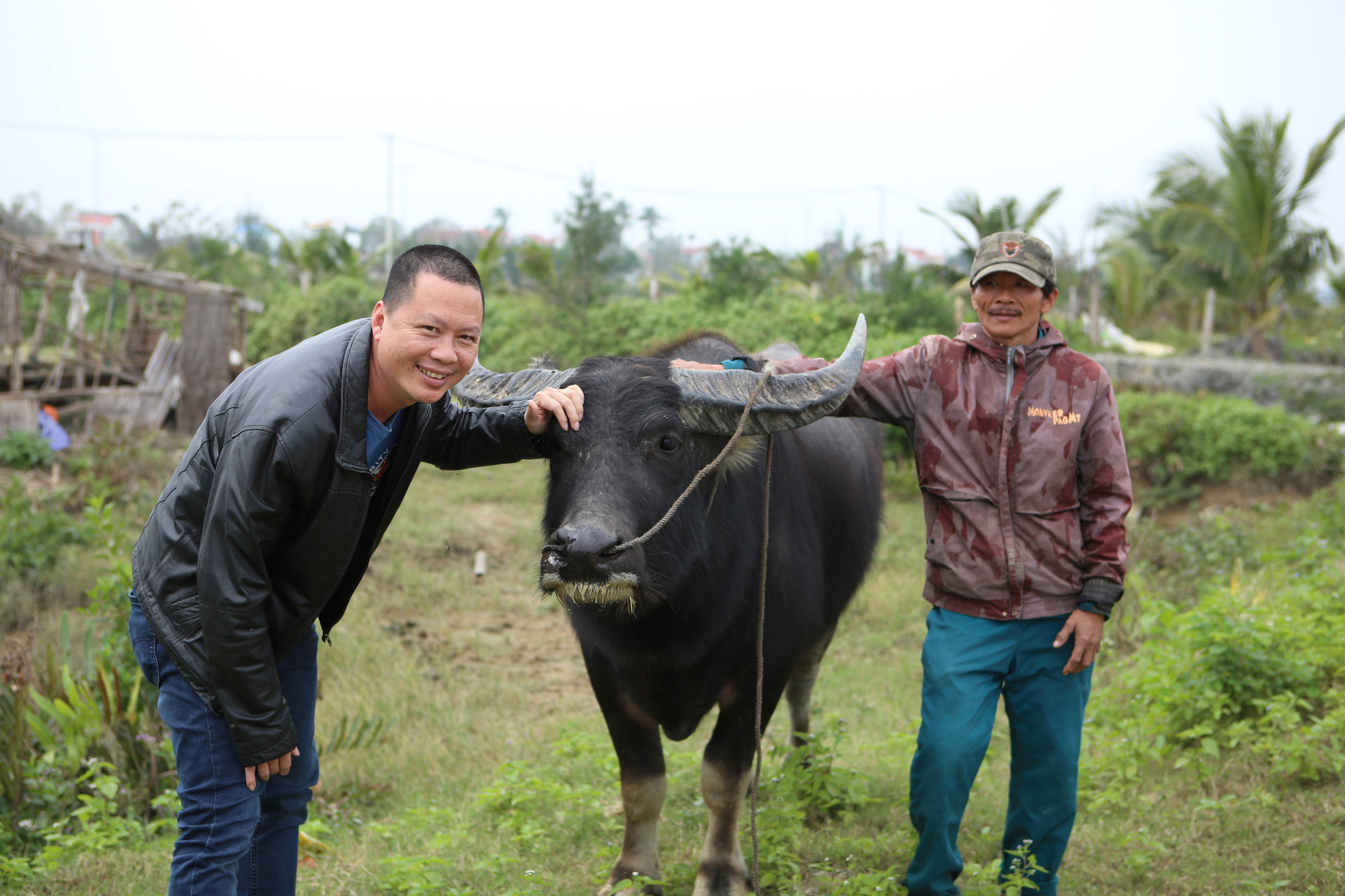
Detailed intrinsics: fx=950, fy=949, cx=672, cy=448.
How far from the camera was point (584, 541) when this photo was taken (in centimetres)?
238

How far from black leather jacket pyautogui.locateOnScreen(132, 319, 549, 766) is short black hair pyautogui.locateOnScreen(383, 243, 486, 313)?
137mm

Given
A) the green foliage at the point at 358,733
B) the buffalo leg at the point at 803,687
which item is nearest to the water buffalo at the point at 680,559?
the buffalo leg at the point at 803,687

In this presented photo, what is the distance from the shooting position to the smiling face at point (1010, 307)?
2.91 metres

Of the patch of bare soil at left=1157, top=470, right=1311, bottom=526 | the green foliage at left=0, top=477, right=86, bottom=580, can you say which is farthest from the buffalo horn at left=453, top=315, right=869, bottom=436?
the patch of bare soil at left=1157, top=470, right=1311, bottom=526

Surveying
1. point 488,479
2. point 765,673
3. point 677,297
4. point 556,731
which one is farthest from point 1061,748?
point 677,297

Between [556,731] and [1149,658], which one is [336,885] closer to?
[556,731]

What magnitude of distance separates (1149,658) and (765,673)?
2471mm

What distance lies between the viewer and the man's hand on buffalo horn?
8.84 ft

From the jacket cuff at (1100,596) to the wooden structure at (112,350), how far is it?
10.0 metres

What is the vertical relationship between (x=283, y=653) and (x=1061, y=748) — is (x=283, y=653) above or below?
above

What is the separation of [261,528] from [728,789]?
185cm

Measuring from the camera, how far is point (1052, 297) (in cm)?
297

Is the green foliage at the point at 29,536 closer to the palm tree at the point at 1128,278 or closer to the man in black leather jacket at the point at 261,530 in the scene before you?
the man in black leather jacket at the point at 261,530

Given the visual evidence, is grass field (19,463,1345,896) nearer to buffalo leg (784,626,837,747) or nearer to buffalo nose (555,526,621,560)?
buffalo leg (784,626,837,747)
